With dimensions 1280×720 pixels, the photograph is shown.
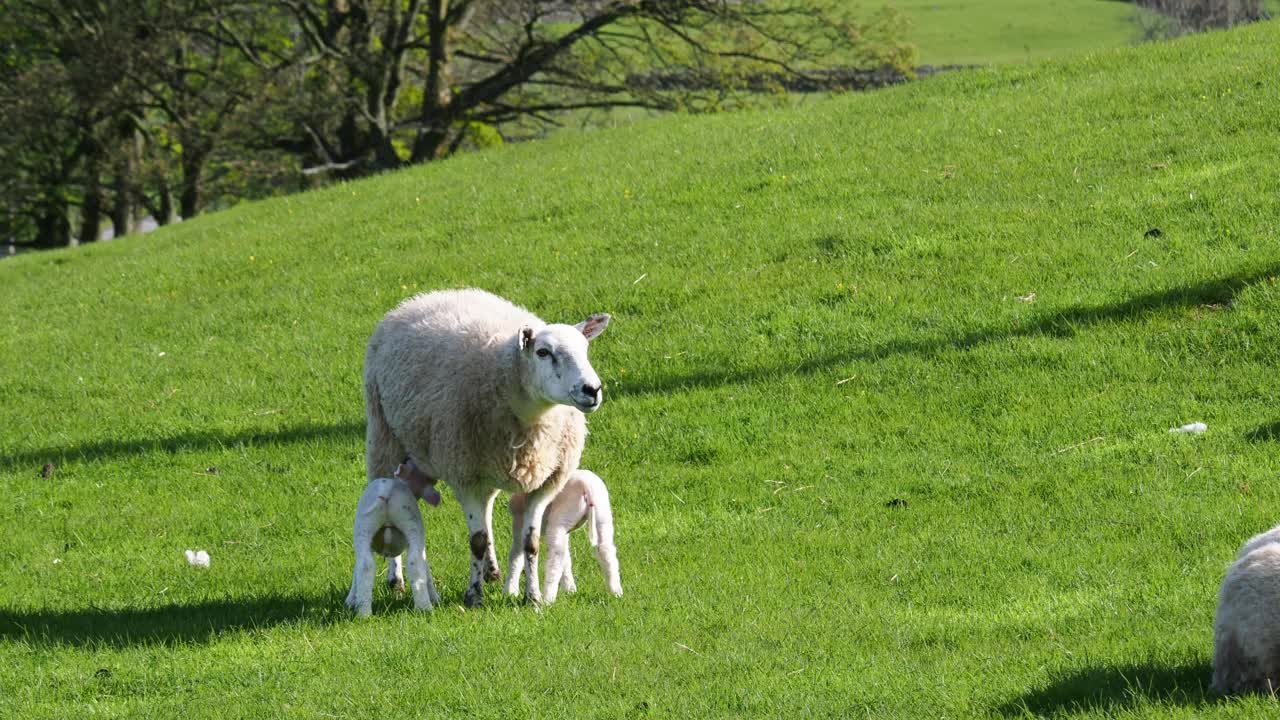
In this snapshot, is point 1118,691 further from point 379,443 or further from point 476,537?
point 379,443

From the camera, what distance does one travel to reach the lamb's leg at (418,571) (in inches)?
305

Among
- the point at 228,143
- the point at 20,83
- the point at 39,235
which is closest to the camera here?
the point at 20,83

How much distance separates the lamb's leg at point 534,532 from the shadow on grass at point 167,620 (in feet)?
3.32

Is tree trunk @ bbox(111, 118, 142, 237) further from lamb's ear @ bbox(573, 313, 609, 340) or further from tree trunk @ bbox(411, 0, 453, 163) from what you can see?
lamb's ear @ bbox(573, 313, 609, 340)

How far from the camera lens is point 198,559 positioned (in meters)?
9.45

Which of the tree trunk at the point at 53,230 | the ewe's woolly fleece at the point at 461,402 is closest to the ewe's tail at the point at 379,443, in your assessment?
the ewe's woolly fleece at the point at 461,402

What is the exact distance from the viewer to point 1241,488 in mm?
8516

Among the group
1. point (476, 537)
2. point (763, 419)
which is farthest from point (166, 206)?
point (476, 537)

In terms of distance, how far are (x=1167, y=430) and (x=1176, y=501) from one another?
158cm

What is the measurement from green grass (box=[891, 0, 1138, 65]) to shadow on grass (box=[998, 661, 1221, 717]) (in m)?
57.4

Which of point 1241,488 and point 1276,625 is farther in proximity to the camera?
point 1241,488

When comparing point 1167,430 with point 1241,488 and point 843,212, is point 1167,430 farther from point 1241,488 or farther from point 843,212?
point 843,212

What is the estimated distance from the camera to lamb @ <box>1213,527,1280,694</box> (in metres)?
4.98

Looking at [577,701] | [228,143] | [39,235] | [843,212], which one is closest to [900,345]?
[843,212]
